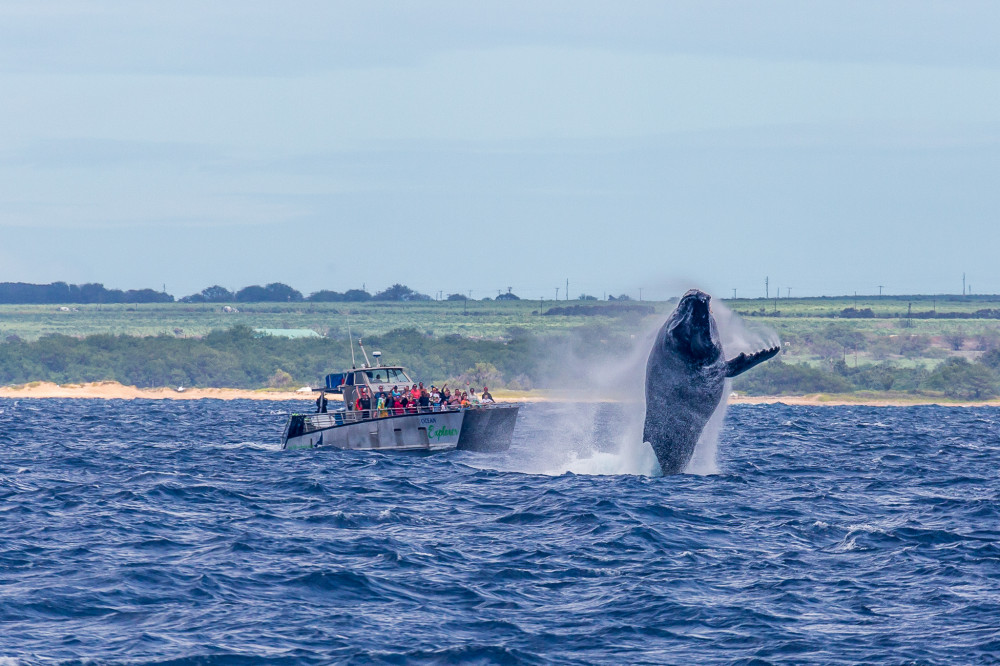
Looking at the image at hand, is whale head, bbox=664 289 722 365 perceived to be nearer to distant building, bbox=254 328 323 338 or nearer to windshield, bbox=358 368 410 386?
windshield, bbox=358 368 410 386

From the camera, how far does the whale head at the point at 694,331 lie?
23031mm

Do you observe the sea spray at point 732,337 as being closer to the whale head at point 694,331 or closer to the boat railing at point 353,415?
the whale head at point 694,331

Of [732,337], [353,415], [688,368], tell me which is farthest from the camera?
[353,415]

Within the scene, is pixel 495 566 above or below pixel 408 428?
below

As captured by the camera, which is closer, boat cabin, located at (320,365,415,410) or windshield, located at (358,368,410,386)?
boat cabin, located at (320,365,415,410)

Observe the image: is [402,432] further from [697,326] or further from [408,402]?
[697,326]

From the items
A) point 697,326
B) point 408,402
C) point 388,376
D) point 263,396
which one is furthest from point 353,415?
point 263,396

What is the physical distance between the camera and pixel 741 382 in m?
161

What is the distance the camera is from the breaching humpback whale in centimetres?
2330

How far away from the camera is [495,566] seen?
1884 cm

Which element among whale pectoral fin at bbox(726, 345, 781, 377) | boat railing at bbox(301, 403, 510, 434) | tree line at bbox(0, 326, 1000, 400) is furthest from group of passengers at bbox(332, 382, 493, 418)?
tree line at bbox(0, 326, 1000, 400)

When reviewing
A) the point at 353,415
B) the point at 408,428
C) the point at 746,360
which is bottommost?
the point at 408,428

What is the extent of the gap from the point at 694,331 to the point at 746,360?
1269 mm

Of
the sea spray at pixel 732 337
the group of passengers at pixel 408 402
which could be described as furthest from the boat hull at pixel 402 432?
the sea spray at pixel 732 337
